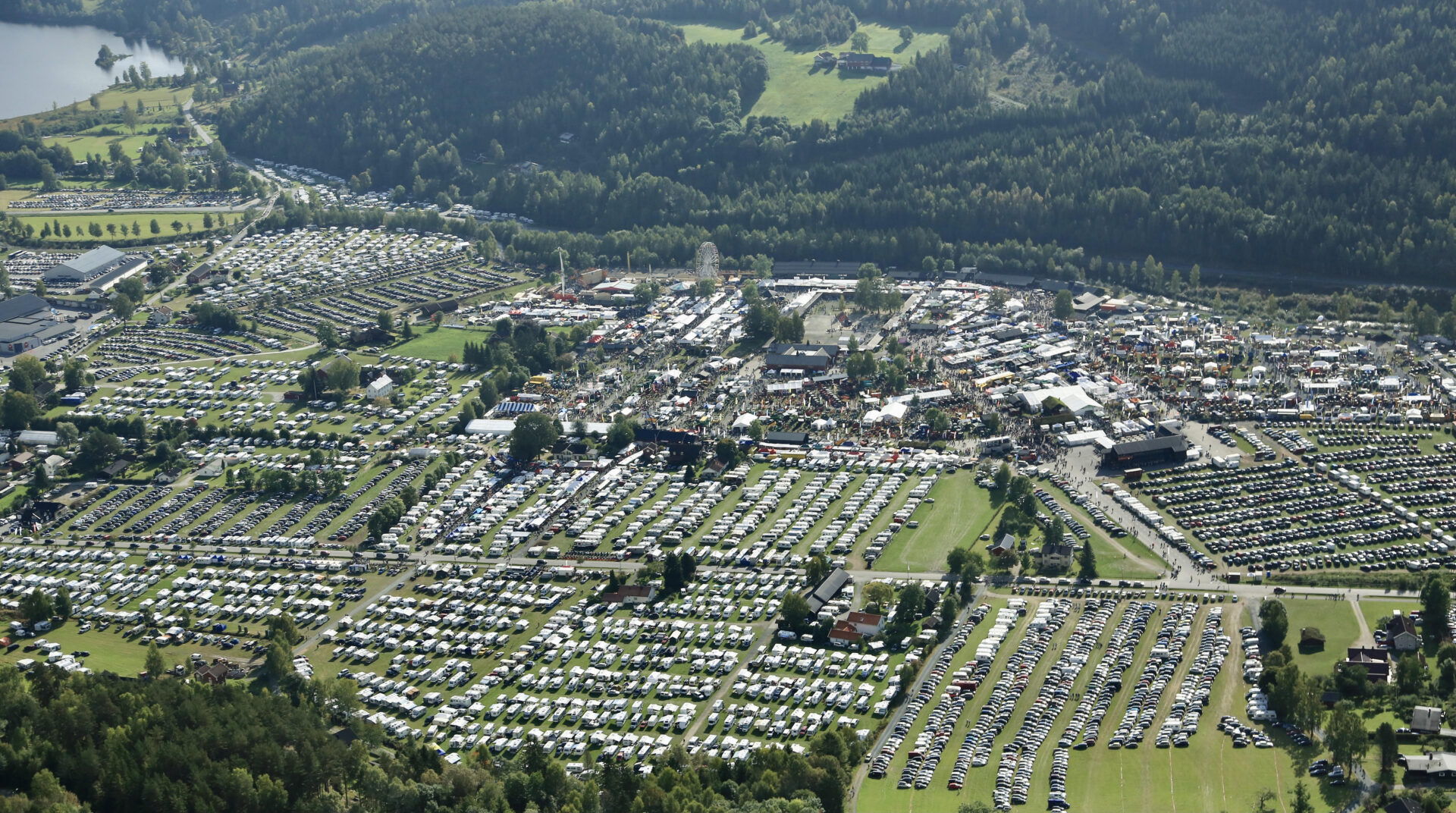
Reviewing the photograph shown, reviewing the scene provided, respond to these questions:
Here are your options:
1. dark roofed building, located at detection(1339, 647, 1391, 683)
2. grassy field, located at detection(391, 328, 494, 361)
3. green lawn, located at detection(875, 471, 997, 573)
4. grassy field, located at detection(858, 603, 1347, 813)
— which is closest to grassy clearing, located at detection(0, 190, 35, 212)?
grassy field, located at detection(391, 328, 494, 361)

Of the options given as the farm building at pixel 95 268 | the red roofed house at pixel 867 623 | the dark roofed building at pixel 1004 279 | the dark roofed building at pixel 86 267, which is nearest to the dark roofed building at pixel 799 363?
the dark roofed building at pixel 1004 279

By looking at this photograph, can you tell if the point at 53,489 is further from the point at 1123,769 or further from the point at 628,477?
the point at 1123,769

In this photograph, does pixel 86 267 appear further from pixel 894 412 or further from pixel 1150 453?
pixel 1150 453

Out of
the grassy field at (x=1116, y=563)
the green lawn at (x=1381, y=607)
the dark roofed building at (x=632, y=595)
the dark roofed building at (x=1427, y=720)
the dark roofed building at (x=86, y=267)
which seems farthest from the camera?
the dark roofed building at (x=86, y=267)

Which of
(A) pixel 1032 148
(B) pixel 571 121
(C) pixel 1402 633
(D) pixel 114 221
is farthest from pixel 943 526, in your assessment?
(D) pixel 114 221

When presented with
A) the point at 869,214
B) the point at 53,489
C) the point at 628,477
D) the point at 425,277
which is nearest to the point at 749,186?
the point at 869,214

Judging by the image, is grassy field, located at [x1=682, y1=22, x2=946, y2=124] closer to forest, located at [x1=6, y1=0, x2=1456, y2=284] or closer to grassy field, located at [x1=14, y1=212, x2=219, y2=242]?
forest, located at [x1=6, y1=0, x2=1456, y2=284]

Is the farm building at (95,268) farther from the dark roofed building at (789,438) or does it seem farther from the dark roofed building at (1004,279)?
the dark roofed building at (1004,279)
